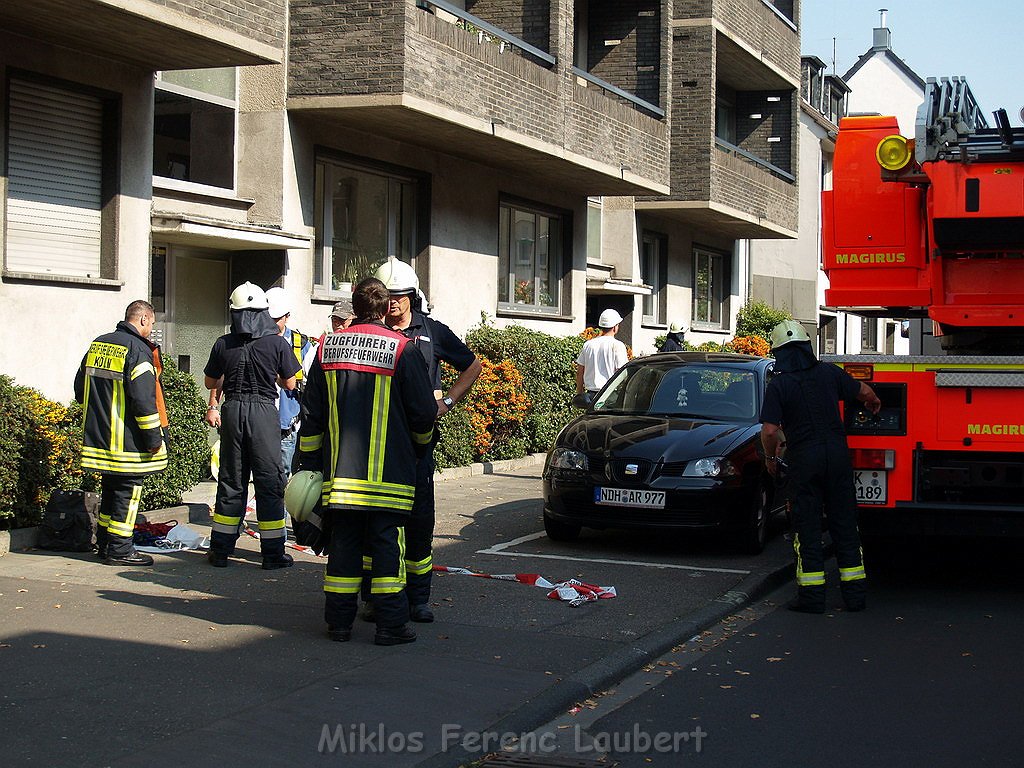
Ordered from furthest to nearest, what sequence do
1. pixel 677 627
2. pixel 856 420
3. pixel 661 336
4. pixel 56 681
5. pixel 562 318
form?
pixel 661 336, pixel 562 318, pixel 856 420, pixel 677 627, pixel 56 681

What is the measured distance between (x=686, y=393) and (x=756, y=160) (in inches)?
614

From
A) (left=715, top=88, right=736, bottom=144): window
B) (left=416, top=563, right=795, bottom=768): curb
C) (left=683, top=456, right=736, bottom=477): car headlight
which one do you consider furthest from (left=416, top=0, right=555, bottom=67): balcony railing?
(left=715, top=88, right=736, bottom=144): window

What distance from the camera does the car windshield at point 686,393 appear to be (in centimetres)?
1093

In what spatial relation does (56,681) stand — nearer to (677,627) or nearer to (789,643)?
(677,627)

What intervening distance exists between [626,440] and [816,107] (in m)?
32.9

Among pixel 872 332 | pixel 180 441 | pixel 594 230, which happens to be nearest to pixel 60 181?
pixel 180 441

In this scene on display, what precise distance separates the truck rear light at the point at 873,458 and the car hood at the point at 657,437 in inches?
53.1

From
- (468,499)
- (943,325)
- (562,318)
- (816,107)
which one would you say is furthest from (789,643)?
(816,107)

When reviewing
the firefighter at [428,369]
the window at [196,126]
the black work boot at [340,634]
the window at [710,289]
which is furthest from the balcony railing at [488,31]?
the window at [710,289]

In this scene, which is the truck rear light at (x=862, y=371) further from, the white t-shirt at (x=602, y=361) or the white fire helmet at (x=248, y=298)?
the white t-shirt at (x=602, y=361)

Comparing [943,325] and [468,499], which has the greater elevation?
[943,325]

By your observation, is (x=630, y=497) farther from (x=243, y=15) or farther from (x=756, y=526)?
(x=243, y=15)

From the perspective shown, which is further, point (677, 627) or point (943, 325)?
point (943, 325)

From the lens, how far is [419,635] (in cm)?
705
